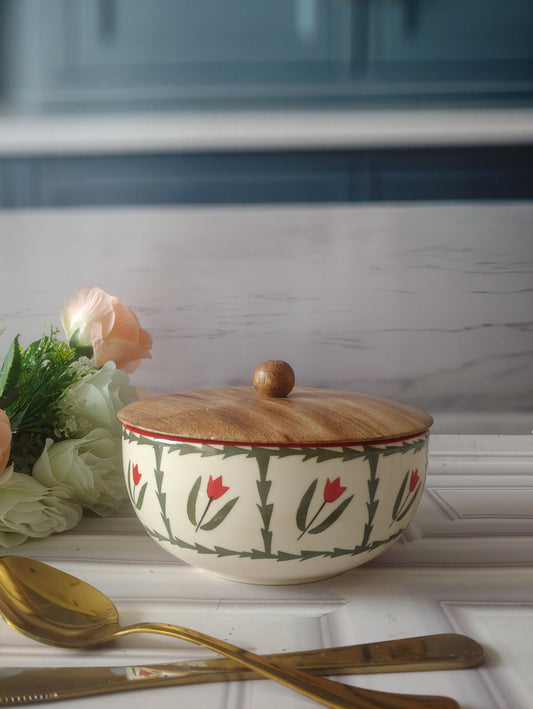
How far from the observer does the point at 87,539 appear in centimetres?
47

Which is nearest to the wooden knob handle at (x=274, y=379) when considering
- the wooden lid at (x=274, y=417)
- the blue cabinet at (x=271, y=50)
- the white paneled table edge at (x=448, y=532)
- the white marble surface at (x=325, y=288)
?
the wooden lid at (x=274, y=417)

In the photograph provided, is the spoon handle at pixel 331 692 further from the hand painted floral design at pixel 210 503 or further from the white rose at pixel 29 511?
the white rose at pixel 29 511

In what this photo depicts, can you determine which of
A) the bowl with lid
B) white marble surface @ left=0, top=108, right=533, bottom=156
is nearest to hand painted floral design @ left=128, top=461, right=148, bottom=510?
the bowl with lid

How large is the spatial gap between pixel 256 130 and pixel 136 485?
0.50m

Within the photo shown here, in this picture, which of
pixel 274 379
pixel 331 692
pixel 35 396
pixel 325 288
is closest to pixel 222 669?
pixel 331 692

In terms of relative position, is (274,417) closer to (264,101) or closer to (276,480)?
(276,480)

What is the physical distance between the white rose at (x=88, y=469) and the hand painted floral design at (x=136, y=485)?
98 millimetres

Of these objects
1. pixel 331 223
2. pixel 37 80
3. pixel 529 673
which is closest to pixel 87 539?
pixel 529 673

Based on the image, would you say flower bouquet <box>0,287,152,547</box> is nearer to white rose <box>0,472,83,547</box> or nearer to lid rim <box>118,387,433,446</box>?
white rose <box>0,472,83,547</box>

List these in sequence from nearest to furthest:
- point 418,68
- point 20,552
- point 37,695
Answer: point 37,695 → point 20,552 → point 418,68

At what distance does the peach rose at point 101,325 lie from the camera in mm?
538

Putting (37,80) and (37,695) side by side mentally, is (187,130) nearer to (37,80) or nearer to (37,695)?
(37,80)

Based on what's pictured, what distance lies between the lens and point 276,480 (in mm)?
327

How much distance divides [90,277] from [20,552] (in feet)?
1.30
